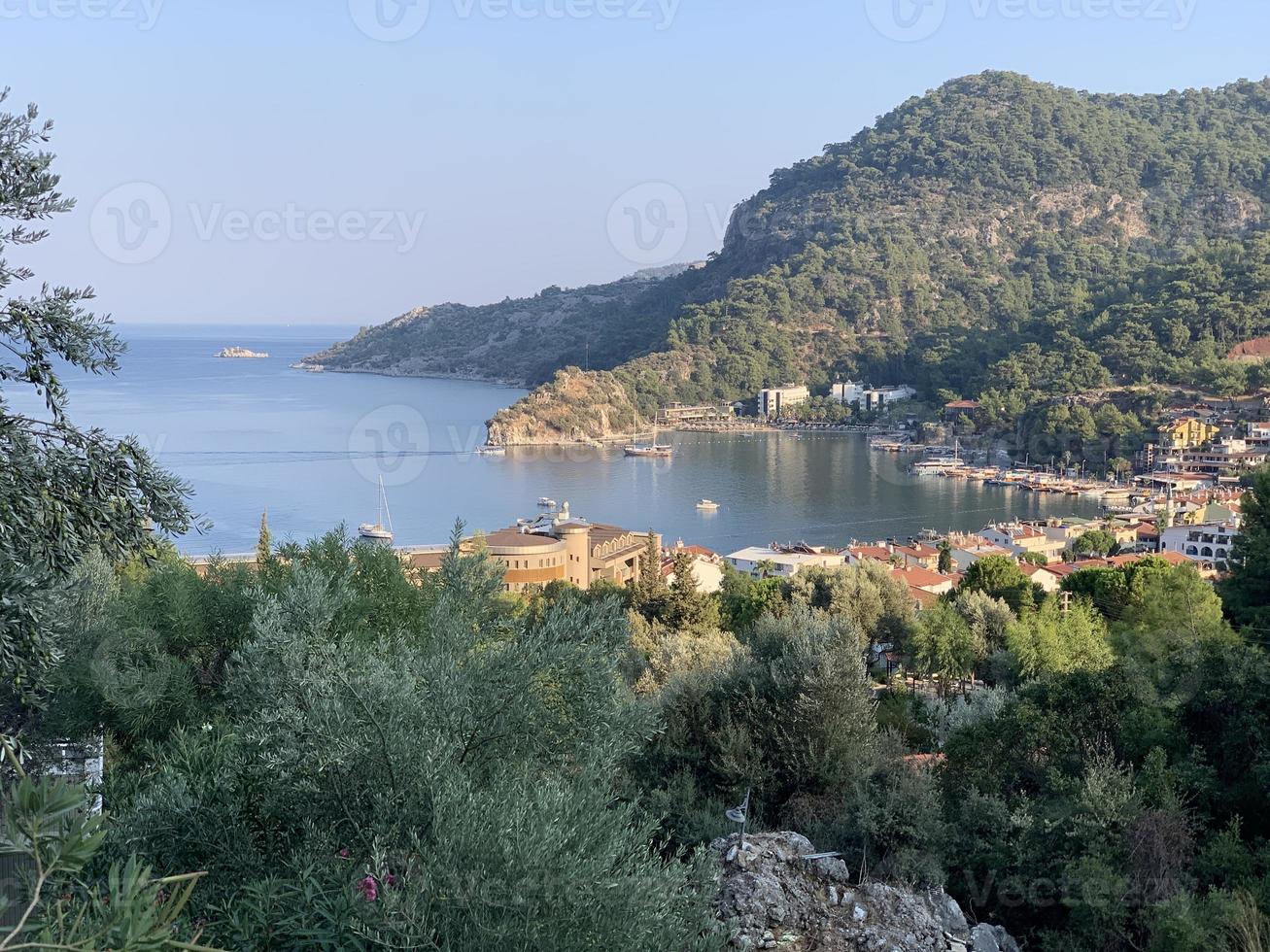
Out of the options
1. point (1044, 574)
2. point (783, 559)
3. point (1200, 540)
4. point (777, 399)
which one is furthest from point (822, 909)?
point (777, 399)

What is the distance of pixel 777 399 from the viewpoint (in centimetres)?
5803

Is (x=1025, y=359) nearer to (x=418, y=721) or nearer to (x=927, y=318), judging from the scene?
(x=927, y=318)

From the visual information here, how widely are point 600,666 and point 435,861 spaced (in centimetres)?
91

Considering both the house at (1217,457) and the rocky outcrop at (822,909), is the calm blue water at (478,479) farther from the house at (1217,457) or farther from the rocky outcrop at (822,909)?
the rocky outcrop at (822,909)

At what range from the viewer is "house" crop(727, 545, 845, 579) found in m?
22.2

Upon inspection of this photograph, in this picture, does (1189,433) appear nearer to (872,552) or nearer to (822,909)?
(872,552)

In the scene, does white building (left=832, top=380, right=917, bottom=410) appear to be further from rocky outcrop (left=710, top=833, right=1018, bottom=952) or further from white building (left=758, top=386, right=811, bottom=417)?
rocky outcrop (left=710, top=833, right=1018, bottom=952)

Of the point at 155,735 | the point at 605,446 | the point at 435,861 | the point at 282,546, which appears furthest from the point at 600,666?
the point at 605,446

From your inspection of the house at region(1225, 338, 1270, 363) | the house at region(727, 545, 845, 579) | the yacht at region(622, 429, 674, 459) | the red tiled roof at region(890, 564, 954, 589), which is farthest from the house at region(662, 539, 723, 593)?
the house at region(1225, 338, 1270, 363)

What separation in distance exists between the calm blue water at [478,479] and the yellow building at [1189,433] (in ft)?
21.2

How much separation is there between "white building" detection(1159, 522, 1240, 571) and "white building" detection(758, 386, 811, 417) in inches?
→ 1325

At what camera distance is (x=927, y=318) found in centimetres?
6475

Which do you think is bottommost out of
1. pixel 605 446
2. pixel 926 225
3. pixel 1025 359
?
pixel 605 446

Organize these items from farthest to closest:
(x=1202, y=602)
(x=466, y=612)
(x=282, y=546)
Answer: (x=1202, y=602) → (x=282, y=546) → (x=466, y=612)
